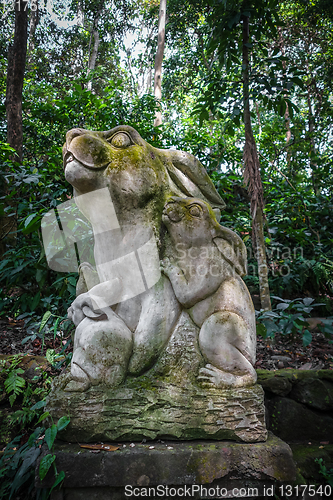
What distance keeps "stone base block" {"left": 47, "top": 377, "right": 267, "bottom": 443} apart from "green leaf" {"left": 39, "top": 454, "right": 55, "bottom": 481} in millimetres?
124

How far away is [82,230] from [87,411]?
2643 millimetres

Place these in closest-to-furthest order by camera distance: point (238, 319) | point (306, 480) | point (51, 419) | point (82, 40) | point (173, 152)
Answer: point (51, 419) → point (238, 319) → point (306, 480) → point (173, 152) → point (82, 40)

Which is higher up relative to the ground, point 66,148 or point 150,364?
point 66,148

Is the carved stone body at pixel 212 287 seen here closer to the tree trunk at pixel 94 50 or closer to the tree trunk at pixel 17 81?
the tree trunk at pixel 17 81

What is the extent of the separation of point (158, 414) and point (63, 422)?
0.47 metres

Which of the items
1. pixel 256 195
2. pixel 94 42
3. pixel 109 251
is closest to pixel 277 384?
pixel 109 251

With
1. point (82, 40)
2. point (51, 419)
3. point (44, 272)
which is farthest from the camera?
→ point (82, 40)

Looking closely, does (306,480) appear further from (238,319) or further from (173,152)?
(173,152)

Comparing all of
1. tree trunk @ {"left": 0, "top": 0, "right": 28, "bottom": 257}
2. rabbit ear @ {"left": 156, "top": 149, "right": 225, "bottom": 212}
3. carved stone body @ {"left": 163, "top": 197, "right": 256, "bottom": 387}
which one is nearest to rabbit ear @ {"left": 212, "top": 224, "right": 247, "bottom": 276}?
carved stone body @ {"left": 163, "top": 197, "right": 256, "bottom": 387}

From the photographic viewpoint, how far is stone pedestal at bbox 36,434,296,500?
5.38 ft

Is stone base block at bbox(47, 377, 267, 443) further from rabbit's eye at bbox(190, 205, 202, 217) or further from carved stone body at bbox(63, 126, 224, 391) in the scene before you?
rabbit's eye at bbox(190, 205, 202, 217)

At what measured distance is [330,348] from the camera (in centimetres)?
400

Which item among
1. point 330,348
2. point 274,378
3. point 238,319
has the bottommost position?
point 330,348

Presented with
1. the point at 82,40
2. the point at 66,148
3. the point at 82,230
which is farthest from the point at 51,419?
the point at 82,40
